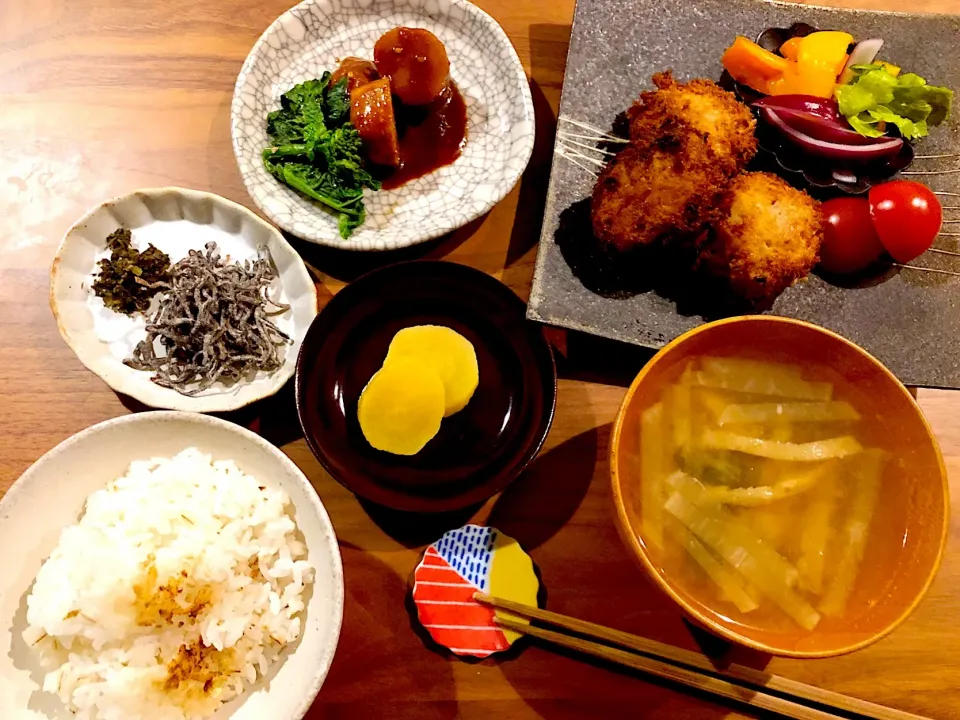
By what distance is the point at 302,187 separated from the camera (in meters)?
2.05

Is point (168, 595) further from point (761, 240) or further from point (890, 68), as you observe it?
point (890, 68)

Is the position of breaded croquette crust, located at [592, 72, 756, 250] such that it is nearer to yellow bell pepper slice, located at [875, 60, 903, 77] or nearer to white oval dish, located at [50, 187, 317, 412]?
yellow bell pepper slice, located at [875, 60, 903, 77]

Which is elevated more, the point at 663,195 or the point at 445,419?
the point at 663,195

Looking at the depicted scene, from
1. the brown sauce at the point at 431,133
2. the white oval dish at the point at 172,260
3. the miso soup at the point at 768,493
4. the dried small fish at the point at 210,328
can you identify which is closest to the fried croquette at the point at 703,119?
the brown sauce at the point at 431,133

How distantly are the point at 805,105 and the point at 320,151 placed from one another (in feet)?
4.95

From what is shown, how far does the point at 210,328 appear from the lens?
1.96 metres

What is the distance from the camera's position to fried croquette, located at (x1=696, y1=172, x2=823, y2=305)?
72.5 inches

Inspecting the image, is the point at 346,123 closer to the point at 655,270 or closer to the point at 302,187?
the point at 302,187

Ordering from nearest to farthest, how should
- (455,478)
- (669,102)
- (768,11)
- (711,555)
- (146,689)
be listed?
(711,555) → (146,689) → (455,478) → (669,102) → (768,11)

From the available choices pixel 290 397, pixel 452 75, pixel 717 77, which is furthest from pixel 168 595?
pixel 717 77

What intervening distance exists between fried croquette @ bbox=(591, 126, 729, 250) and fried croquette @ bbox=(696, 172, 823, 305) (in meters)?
0.06

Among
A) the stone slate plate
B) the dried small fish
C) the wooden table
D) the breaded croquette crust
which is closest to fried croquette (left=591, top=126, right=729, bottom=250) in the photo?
the breaded croquette crust

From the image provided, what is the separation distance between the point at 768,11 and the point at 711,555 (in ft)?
5.85

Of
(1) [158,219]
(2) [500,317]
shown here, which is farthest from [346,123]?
(2) [500,317]
